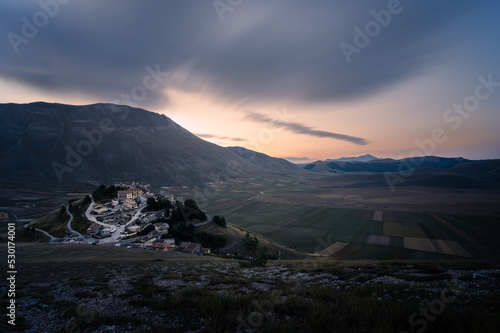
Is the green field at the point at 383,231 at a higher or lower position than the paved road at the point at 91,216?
lower

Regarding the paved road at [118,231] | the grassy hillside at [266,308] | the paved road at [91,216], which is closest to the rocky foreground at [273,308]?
the grassy hillside at [266,308]

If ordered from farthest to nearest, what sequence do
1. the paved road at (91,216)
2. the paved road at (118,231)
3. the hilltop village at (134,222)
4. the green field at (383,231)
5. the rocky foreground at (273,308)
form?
the paved road at (91,216), the green field at (383,231), the paved road at (118,231), the hilltop village at (134,222), the rocky foreground at (273,308)

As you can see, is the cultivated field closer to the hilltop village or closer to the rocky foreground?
the hilltop village

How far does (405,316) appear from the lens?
4.81m

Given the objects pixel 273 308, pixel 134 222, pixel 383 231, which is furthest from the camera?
pixel 383 231

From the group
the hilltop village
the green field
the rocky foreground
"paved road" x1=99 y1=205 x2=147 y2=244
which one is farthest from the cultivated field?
the rocky foreground

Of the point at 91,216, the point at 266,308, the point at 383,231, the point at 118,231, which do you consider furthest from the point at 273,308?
the point at 91,216

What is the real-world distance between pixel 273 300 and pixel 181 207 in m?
77.7

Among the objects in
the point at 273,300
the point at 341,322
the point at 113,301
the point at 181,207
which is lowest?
the point at 181,207

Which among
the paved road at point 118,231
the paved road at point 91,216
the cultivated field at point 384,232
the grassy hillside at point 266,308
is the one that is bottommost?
the cultivated field at point 384,232

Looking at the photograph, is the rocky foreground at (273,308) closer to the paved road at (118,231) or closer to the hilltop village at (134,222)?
the hilltop village at (134,222)

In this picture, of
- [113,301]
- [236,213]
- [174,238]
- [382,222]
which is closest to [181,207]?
[174,238]

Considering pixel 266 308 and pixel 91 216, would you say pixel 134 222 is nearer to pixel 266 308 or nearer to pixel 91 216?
pixel 91 216

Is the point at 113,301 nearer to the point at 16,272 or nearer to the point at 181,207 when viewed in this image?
the point at 16,272
